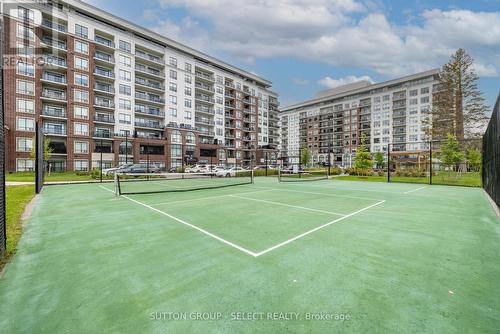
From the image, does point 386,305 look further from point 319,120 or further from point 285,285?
point 319,120

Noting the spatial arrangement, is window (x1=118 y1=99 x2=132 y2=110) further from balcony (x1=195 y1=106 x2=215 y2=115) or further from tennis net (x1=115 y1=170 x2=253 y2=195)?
tennis net (x1=115 y1=170 x2=253 y2=195)

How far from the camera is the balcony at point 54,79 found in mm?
38209

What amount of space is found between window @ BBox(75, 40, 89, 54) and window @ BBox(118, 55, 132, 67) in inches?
Result: 218

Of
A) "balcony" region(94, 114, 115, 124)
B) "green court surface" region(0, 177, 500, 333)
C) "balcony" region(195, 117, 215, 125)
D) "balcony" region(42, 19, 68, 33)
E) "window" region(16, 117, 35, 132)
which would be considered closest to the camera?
"green court surface" region(0, 177, 500, 333)

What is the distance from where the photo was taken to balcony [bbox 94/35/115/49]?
4338 cm

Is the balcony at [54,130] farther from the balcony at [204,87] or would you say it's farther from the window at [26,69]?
the balcony at [204,87]

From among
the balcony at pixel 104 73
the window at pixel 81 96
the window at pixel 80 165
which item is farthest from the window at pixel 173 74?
the window at pixel 80 165

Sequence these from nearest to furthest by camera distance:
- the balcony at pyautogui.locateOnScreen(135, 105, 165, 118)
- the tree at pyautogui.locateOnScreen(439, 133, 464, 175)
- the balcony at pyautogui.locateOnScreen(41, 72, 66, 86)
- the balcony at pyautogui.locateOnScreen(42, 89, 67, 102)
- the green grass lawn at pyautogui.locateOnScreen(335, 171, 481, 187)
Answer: the green grass lawn at pyautogui.locateOnScreen(335, 171, 481, 187), the tree at pyautogui.locateOnScreen(439, 133, 464, 175), the balcony at pyautogui.locateOnScreen(41, 72, 66, 86), the balcony at pyautogui.locateOnScreen(42, 89, 67, 102), the balcony at pyautogui.locateOnScreen(135, 105, 165, 118)

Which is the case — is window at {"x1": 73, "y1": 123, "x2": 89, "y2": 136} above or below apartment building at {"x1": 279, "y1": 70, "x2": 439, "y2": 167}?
below

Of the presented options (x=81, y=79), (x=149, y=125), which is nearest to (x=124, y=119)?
(x=149, y=125)

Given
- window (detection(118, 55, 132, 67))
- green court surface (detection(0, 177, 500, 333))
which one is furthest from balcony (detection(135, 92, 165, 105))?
green court surface (detection(0, 177, 500, 333))

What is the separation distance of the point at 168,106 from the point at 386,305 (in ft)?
184

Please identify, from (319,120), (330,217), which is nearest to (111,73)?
(330,217)

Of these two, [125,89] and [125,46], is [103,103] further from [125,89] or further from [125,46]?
[125,46]
